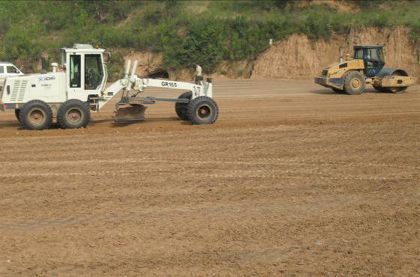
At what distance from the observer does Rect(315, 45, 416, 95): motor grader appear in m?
29.4

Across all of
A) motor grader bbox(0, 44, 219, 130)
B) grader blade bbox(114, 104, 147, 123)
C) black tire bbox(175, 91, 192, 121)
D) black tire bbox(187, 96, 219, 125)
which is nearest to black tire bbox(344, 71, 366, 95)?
black tire bbox(175, 91, 192, 121)

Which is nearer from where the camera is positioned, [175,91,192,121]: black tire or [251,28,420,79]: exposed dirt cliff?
[175,91,192,121]: black tire

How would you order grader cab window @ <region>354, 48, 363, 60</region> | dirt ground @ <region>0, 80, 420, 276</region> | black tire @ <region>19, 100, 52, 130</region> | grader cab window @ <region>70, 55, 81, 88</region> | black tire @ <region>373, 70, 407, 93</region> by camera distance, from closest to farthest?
1. dirt ground @ <region>0, 80, 420, 276</region>
2. black tire @ <region>19, 100, 52, 130</region>
3. grader cab window @ <region>70, 55, 81, 88</region>
4. black tire @ <region>373, 70, 407, 93</region>
5. grader cab window @ <region>354, 48, 363, 60</region>

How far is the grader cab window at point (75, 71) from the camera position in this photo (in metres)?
18.4

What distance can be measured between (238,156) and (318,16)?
1292 inches

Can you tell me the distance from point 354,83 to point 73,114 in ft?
48.1

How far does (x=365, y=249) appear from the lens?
8.43m

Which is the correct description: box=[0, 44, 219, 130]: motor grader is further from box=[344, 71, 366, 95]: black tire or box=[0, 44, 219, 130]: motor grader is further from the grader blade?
box=[344, 71, 366, 95]: black tire

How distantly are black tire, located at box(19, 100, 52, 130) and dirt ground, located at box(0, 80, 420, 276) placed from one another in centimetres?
32

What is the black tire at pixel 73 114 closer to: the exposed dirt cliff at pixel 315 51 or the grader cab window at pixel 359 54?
the grader cab window at pixel 359 54

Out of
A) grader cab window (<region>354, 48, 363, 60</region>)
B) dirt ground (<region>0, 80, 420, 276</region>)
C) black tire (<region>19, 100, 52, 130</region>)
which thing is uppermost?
grader cab window (<region>354, 48, 363, 60</region>)

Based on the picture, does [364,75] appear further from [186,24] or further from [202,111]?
[186,24]

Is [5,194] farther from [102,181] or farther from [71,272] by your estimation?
[71,272]

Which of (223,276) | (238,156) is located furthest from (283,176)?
(223,276)
